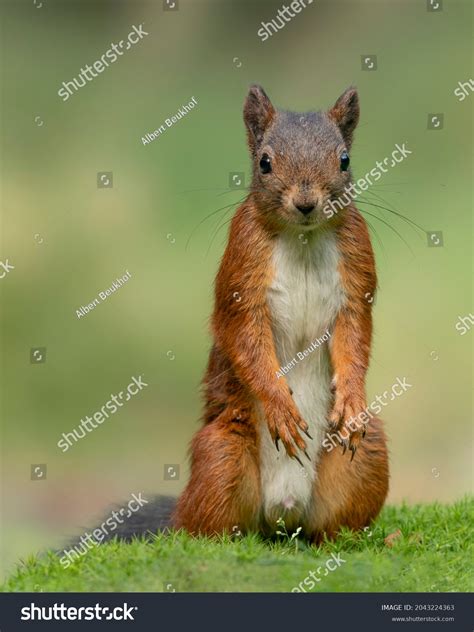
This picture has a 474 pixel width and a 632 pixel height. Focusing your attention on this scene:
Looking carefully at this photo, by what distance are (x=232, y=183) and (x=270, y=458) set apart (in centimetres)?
155

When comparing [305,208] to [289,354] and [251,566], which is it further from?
[251,566]

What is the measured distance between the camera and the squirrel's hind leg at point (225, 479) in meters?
6.20

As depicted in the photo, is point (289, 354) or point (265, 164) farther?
point (289, 354)

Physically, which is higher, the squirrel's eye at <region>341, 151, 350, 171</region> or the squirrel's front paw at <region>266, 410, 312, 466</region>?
the squirrel's eye at <region>341, 151, 350, 171</region>

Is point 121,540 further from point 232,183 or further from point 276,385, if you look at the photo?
point 232,183

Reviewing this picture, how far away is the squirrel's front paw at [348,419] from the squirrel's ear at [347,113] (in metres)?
1.39

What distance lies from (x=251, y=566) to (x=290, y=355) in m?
1.28

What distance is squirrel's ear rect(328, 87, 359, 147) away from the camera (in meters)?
6.41

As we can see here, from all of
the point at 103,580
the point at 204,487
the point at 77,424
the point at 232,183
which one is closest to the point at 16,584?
the point at 103,580
